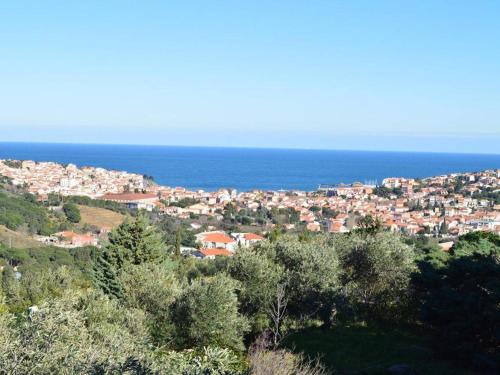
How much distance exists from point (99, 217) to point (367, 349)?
218 feet

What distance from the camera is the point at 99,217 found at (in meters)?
77.1

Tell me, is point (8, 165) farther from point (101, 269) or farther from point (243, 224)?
point (101, 269)

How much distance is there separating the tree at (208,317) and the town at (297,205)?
3680 centimetres

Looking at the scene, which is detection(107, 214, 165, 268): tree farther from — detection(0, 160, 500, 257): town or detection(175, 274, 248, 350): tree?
detection(0, 160, 500, 257): town

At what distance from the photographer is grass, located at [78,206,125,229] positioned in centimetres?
7281

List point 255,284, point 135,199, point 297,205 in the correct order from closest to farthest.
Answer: point 255,284
point 297,205
point 135,199

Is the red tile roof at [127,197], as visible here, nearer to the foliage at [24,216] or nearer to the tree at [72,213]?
the tree at [72,213]

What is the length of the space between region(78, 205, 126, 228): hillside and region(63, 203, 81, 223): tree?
0.91m

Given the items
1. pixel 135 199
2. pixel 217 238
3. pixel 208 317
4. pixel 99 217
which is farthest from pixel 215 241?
pixel 208 317

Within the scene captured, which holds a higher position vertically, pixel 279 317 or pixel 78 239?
pixel 279 317

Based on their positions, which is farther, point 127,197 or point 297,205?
point 127,197

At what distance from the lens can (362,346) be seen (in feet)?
50.7

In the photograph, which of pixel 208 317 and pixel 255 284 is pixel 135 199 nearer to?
pixel 255 284

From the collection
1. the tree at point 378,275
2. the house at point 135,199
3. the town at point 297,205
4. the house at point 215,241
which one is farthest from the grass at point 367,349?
the house at point 135,199
